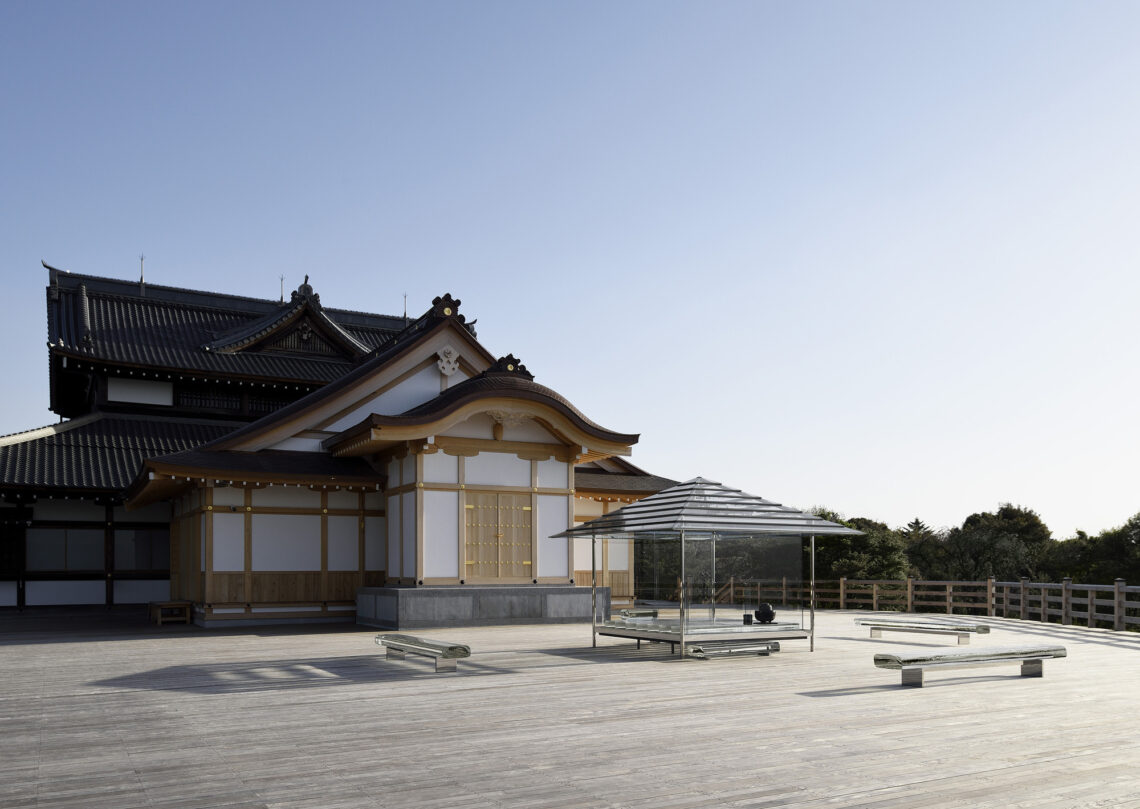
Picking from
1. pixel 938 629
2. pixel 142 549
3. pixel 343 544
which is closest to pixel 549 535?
pixel 343 544

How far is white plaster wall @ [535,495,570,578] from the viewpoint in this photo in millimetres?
19859

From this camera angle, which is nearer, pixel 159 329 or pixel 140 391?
pixel 140 391

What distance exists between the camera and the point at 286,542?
20.0 m

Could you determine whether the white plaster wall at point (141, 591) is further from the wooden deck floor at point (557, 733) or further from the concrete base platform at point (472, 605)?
the wooden deck floor at point (557, 733)

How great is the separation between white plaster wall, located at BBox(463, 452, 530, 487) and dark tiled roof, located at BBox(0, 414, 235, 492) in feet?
29.2

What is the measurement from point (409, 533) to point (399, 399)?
3829mm

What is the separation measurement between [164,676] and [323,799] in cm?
655

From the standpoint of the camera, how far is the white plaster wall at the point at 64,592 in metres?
23.1

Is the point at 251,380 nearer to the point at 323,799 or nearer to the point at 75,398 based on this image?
the point at 75,398

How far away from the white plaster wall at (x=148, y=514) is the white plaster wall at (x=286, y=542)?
594 centimetres

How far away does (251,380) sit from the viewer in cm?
2638

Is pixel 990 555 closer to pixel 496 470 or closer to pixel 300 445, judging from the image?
pixel 496 470

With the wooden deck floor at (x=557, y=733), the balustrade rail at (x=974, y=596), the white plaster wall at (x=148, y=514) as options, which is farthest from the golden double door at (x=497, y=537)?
the white plaster wall at (x=148, y=514)

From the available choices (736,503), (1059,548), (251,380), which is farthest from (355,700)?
(1059,548)
